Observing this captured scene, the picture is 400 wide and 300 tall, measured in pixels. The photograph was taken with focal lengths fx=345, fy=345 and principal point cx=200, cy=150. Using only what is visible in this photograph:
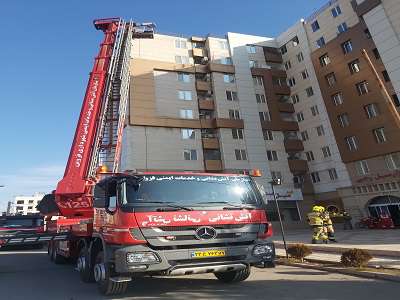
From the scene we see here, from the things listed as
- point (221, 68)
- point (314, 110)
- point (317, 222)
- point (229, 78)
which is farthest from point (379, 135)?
point (317, 222)

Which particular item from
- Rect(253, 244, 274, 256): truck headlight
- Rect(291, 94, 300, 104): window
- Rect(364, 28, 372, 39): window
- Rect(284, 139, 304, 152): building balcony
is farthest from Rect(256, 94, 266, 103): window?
Rect(253, 244, 274, 256): truck headlight

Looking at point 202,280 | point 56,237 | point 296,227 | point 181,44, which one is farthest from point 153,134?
point 202,280

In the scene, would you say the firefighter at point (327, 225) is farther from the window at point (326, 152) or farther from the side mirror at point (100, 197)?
the window at point (326, 152)

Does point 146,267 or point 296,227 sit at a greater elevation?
point 296,227

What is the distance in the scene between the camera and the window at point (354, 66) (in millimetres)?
35781

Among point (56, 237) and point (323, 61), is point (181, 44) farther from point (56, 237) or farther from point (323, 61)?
point (56, 237)

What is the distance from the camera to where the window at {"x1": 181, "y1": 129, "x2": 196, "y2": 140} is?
3850cm

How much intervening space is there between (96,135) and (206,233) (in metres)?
8.54

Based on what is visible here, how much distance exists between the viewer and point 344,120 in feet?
123

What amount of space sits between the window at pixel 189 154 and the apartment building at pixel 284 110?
0.37 feet

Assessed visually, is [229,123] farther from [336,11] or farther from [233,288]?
[233,288]

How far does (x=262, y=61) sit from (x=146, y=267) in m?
43.8

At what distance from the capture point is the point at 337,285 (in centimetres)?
759

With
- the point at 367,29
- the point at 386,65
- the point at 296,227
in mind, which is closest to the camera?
the point at 386,65
